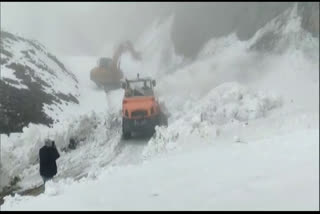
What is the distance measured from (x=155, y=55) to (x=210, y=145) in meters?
23.2

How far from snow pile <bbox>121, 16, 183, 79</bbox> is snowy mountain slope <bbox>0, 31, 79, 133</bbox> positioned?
11.8 meters

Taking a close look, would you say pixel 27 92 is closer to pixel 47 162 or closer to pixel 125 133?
pixel 125 133

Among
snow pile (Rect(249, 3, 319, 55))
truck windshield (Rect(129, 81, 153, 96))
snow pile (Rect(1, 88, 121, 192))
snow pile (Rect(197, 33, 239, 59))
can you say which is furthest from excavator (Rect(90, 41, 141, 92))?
Answer: snow pile (Rect(1, 88, 121, 192))

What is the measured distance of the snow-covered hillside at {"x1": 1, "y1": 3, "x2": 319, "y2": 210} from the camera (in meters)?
8.80

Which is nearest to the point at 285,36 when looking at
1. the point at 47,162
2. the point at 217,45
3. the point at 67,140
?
the point at 217,45

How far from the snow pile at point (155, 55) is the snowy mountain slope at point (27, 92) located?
38.6 feet

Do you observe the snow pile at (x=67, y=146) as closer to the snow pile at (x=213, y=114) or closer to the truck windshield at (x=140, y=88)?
the truck windshield at (x=140, y=88)

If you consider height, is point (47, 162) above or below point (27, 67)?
below

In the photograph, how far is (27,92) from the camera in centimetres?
1488

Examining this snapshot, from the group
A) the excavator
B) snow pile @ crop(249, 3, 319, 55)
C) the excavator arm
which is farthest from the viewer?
the excavator arm

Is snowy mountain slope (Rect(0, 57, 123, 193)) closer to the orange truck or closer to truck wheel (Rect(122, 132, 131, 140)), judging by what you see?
truck wheel (Rect(122, 132, 131, 140))

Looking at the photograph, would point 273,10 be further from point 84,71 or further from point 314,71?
point 84,71

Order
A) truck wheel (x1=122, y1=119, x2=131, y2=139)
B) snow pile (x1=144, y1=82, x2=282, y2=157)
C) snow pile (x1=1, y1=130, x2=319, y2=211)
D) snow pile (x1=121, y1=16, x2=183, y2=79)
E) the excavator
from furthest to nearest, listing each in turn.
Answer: snow pile (x1=121, y1=16, x2=183, y2=79) → the excavator → truck wheel (x1=122, y1=119, x2=131, y2=139) → snow pile (x1=144, y1=82, x2=282, y2=157) → snow pile (x1=1, y1=130, x2=319, y2=211)

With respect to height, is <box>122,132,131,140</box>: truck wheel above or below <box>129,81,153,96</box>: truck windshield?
below
